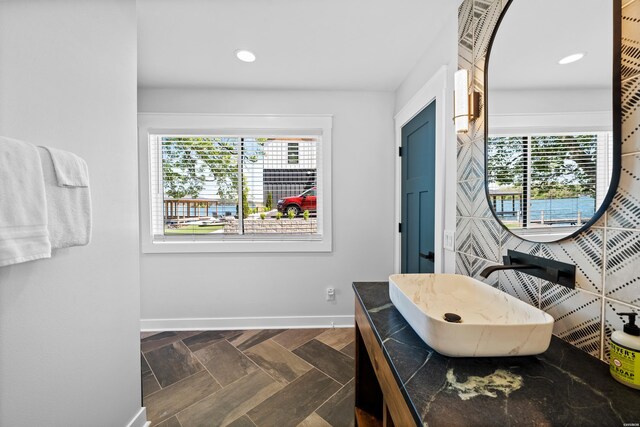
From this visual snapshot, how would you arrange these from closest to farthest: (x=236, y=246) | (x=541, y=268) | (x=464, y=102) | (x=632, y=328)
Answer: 1. (x=632, y=328)
2. (x=541, y=268)
3. (x=464, y=102)
4. (x=236, y=246)

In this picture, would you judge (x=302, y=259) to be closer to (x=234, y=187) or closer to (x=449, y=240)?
(x=234, y=187)

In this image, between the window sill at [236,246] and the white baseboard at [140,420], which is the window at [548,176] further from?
the white baseboard at [140,420]

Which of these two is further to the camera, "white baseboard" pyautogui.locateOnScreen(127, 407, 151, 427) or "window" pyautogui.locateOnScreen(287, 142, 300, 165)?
"window" pyautogui.locateOnScreen(287, 142, 300, 165)

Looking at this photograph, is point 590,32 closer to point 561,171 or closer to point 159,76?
point 561,171

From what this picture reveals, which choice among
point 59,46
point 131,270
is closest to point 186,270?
point 131,270

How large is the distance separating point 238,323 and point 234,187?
1.36 meters

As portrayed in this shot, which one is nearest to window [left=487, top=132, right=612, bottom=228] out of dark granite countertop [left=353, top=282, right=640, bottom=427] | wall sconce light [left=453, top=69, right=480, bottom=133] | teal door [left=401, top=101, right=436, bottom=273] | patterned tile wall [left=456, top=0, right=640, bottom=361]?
patterned tile wall [left=456, top=0, right=640, bottom=361]

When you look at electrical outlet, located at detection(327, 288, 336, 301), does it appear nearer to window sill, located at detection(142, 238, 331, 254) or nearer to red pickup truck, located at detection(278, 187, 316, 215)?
window sill, located at detection(142, 238, 331, 254)

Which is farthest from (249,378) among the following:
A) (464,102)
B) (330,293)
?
(464,102)

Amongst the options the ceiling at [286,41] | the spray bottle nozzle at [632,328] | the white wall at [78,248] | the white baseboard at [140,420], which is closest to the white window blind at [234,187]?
the ceiling at [286,41]

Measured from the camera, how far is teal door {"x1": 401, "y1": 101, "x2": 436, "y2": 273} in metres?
1.90

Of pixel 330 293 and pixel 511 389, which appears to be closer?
pixel 511 389

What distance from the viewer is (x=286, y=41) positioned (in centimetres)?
186

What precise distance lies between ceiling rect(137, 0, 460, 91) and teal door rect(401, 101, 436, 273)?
0.50 m
